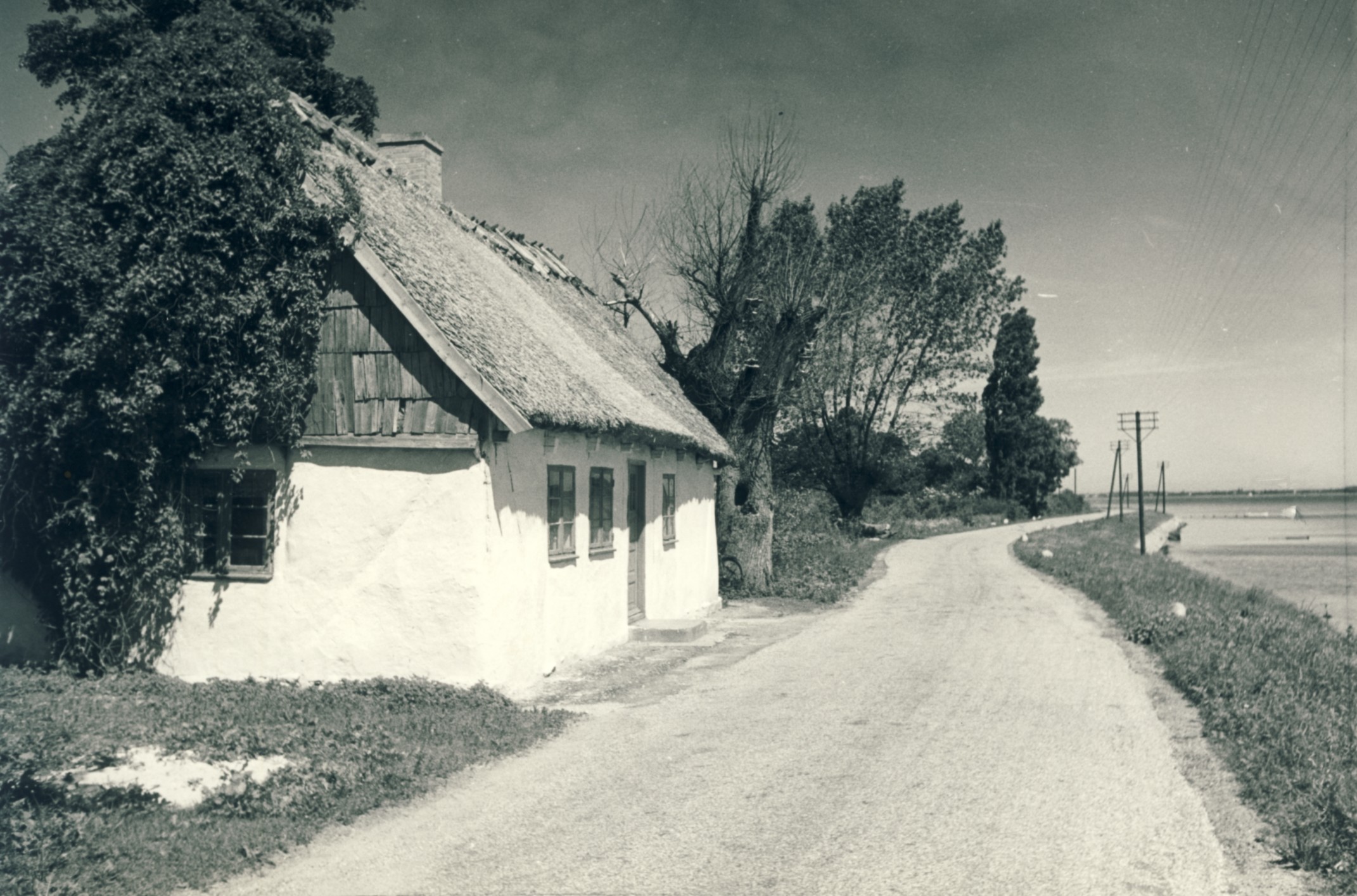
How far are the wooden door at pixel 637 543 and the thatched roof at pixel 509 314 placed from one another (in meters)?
0.76

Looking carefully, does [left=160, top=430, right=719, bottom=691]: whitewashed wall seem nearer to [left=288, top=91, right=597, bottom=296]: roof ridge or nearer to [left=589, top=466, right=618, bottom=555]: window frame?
[left=589, top=466, right=618, bottom=555]: window frame

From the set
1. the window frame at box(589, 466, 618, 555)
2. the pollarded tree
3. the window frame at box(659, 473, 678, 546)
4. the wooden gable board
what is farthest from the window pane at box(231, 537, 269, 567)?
the pollarded tree

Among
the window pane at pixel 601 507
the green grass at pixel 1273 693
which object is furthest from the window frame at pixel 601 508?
the green grass at pixel 1273 693

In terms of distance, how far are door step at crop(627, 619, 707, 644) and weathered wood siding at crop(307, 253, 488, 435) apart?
201 inches

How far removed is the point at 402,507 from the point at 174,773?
3.49 m

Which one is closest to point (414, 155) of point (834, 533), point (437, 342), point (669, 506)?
point (669, 506)

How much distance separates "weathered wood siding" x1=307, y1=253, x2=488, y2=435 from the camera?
31.4 feet

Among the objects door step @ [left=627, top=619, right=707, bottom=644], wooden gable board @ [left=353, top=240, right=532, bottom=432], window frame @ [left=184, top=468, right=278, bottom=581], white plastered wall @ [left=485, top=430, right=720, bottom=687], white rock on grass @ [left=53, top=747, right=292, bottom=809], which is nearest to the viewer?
white rock on grass @ [left=53, top=747, right=292, bottom=809]

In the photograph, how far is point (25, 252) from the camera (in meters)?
9.48

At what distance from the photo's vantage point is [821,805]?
21.1 ft

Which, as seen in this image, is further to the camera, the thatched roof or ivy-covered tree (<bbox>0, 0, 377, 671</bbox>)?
the thatched roof

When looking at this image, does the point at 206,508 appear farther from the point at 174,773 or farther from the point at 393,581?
the point at 174,773

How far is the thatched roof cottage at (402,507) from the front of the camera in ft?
31.2

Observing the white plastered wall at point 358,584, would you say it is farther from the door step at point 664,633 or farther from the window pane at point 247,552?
the door step at point 664,633
